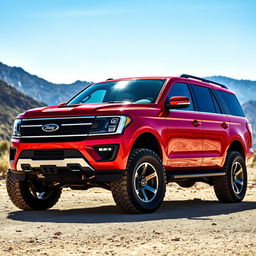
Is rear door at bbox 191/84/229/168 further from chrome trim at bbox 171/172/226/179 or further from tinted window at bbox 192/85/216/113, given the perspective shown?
A: chrome trim at bbox 171/172/226/179

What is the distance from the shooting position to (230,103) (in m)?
12.5

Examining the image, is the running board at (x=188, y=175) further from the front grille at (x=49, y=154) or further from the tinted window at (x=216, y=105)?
the front grille at (x=49, y=154)

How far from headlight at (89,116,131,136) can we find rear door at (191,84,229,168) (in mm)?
2453

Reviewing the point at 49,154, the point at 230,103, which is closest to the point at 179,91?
the point at 230,103

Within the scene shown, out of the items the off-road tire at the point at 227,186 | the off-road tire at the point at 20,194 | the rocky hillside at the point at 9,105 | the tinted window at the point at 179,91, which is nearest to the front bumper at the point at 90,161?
the off-road tire at the point at 20,194

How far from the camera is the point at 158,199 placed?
924cm

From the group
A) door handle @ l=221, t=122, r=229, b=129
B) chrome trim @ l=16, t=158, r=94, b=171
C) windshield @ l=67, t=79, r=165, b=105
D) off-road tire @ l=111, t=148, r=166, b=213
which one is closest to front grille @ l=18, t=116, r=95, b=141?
chrome trim @ l=16, t=158, r=94, b=171

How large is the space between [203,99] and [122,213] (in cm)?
306

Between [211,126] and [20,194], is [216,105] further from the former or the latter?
[20,194]

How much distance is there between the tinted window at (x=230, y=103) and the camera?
40.2 ft

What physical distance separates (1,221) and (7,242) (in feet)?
6.34

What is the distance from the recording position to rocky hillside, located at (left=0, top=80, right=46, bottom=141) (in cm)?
9094

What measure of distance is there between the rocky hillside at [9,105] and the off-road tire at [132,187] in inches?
2993

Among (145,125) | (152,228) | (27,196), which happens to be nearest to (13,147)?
(27,196)
